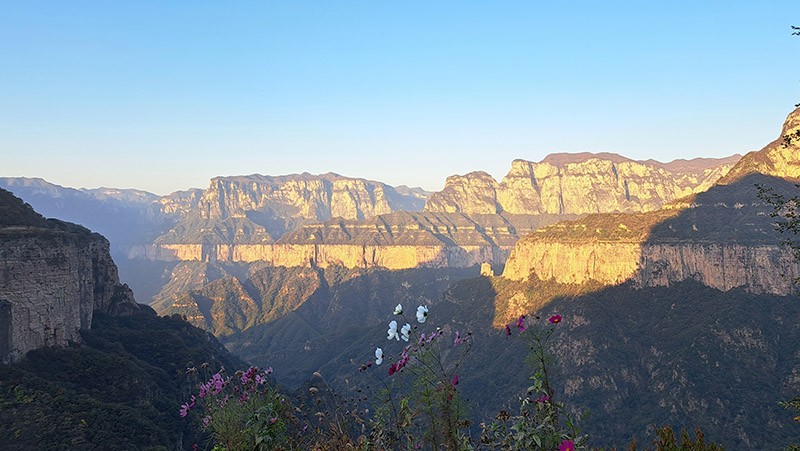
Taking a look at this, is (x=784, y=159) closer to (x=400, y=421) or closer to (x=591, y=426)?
(x=591, y=426)

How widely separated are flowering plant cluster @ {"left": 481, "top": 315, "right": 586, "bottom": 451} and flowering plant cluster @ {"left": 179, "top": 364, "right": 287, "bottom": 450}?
516 centimetres

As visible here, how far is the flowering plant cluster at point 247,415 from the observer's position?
13.8m

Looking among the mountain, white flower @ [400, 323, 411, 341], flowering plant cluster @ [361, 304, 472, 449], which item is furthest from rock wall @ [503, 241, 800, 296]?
white flower @ [400, 323, 411, 341]

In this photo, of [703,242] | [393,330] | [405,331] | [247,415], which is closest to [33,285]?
[247,415]

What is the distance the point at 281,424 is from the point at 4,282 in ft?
211

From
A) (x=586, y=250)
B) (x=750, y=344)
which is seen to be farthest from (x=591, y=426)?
(x=586, y=250)

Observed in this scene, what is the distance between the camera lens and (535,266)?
191875mm

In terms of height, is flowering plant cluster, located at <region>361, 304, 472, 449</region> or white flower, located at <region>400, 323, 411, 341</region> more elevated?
white flower, located at <region>400, 323, 411, 341</region>

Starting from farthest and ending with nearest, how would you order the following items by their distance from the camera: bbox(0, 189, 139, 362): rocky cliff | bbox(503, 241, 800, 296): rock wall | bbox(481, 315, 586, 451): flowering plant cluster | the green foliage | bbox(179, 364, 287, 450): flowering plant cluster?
bbox(503, 241, 800, 296): rock wall → bbox(0, 189, 139, 362): rocky cliff → the green foliage → bbox(179, 364, 287, 450): flowering plant cluster → bbox(481, 315, 586, 451): flowering plant cluster

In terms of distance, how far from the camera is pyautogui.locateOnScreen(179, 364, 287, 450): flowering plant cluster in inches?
542

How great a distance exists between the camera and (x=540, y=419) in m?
12.3

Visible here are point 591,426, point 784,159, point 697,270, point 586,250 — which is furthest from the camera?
point 586,250

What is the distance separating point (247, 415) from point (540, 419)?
730 cm

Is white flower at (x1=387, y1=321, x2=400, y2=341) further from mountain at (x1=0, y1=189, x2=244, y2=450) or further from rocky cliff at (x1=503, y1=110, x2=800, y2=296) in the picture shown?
rocky cliff at (x1=503, y1=110, x2=800, y2=296)
